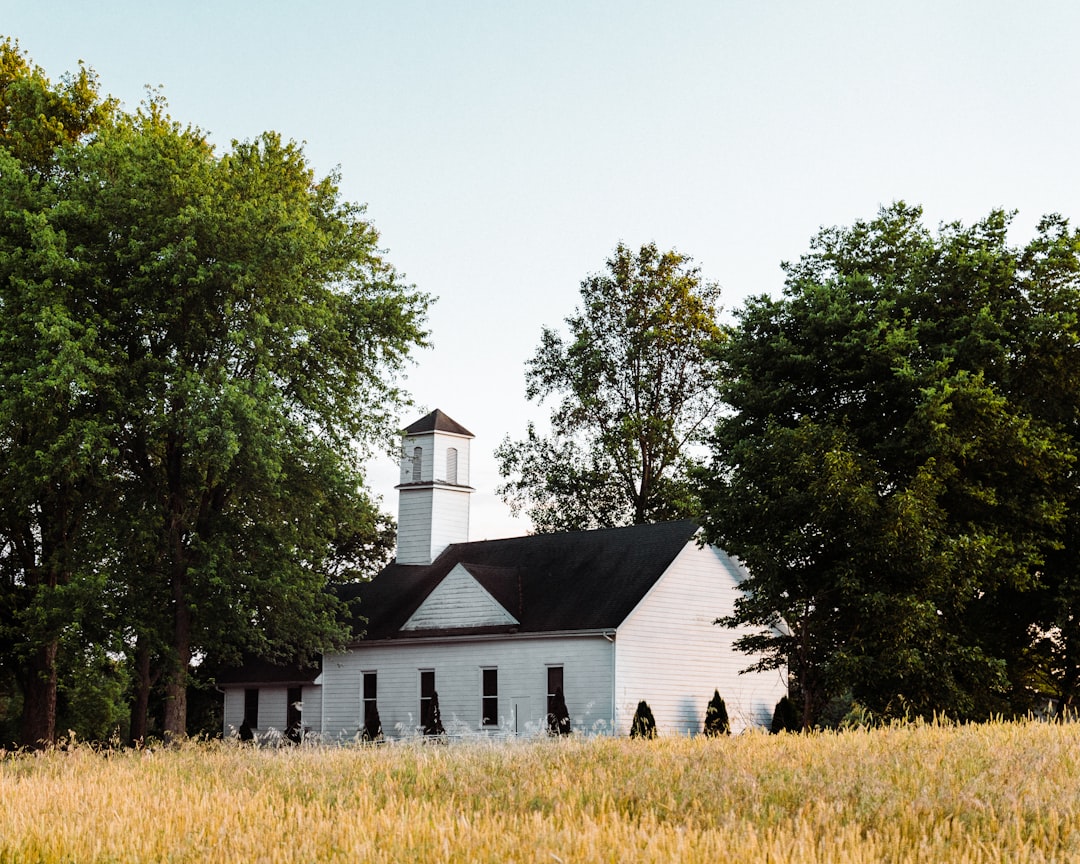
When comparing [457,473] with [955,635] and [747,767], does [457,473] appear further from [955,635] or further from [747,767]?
[747,767]

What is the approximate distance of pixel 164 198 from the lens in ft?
89.5

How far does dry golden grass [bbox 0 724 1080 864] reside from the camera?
22.0ft

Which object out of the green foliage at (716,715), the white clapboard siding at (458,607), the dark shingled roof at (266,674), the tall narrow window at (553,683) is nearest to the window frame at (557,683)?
the tall narrow window at (553,683)

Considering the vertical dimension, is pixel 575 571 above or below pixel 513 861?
above

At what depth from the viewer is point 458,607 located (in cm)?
3400

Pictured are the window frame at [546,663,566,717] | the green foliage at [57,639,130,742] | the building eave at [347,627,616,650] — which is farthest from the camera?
the green foliage at [57,639,130,742]

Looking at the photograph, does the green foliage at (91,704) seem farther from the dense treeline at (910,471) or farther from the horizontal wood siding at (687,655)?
the dense treeline at (910,471)

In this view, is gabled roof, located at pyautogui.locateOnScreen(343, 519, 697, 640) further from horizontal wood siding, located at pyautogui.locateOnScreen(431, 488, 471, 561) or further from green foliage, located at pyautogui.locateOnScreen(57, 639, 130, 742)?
green foliage, located at pyautogui.locateOnScreen(57, 639, 130, 742)

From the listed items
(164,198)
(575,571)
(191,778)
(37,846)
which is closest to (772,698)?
(575,571)

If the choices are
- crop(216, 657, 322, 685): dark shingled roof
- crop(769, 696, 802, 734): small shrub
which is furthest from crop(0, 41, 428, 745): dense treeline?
crop(769, 696, 802, 734): small shrub

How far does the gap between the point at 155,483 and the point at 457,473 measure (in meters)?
13.2

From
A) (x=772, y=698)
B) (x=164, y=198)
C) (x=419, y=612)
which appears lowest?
(x=772, y=698)

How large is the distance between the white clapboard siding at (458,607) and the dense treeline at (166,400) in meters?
4.37

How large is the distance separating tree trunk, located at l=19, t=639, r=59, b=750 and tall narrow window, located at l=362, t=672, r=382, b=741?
9040 mm
